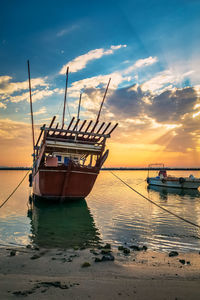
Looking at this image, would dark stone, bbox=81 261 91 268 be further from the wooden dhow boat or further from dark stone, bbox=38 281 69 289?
the wooden dhow boat

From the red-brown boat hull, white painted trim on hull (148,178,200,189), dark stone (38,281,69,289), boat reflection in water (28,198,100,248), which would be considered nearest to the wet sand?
dark stone (38,281,69,289)

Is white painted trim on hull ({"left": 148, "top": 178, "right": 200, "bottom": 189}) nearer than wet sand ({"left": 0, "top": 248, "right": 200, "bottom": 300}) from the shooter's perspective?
No

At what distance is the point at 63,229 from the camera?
42.4ft

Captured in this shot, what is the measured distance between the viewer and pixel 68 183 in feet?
67.6

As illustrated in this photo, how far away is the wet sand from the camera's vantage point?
4.57 metres

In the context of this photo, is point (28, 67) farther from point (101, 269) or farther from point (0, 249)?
point (101, 269)

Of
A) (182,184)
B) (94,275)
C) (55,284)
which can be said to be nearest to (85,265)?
(94,275)

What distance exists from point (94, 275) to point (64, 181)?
48.8 feet

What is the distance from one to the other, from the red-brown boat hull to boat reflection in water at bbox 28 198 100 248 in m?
1.52

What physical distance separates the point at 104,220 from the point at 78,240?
5.26m

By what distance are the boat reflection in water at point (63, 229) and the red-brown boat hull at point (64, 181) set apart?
152 cm

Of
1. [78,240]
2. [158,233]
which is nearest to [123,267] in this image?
[78,240]

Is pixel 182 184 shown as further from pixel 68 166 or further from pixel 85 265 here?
pixel 85 265

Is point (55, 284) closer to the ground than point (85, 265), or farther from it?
farther from it
